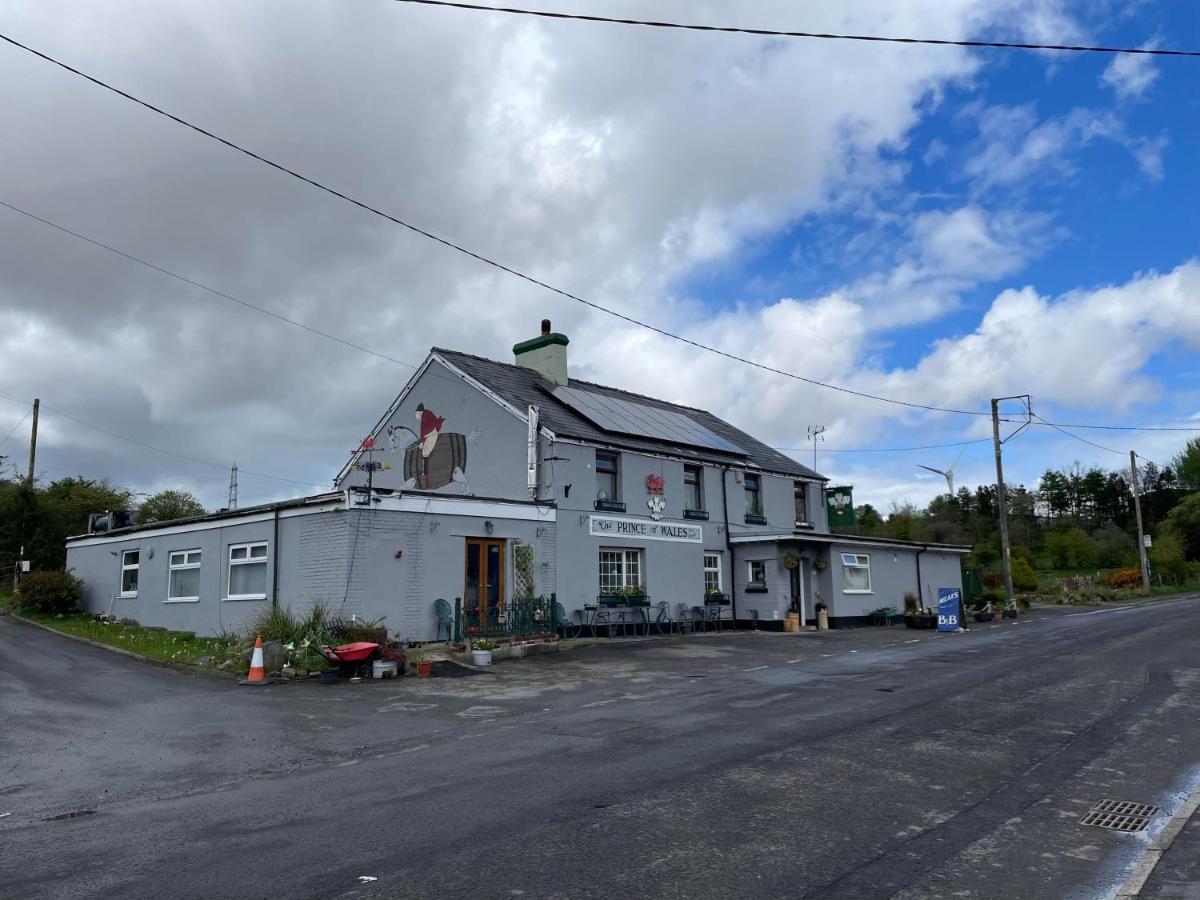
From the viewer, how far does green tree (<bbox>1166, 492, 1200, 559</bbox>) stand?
236 ft

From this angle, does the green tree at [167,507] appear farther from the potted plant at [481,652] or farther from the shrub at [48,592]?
the potted plant at [481,652]

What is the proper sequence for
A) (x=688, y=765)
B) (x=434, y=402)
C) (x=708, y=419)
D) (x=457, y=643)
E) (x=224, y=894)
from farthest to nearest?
(x=708, y=419) → (x=434, y=402) → (x=457, y=643) → (x=688, y=765) → (x=224, y=894)

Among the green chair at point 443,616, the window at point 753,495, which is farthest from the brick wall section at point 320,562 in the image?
the window at point 753,495

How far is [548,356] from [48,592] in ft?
56.0

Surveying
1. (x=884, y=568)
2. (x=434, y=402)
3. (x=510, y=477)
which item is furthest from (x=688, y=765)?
(x=884, y=568)

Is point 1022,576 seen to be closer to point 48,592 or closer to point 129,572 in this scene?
point 129,572

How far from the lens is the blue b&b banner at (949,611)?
26078mm

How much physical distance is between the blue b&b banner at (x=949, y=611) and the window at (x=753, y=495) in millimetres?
6567

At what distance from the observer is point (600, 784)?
7.12 meters

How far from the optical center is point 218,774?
8312 mm

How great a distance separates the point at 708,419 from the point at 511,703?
2502cm

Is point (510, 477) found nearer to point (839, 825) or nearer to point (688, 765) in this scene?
point (688, 765)

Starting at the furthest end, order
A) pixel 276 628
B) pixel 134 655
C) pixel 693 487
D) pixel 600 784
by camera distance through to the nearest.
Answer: pixel 693 487, pixel 134 655, pixel 276 628, pixel 600 784

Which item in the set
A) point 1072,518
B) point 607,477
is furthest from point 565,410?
point 1072,518
